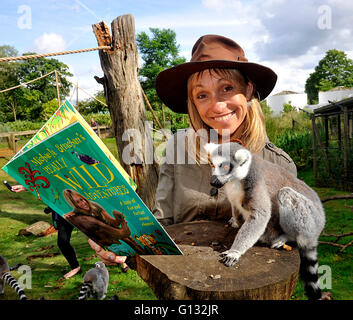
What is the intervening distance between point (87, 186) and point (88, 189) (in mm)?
16

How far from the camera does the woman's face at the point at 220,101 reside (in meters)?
1.75

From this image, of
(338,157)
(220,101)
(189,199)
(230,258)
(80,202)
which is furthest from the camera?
(338,157)

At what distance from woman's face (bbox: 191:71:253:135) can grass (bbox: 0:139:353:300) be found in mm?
2876

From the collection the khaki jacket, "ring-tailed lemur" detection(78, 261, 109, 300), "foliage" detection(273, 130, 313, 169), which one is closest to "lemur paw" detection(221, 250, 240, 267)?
the khaki jacket

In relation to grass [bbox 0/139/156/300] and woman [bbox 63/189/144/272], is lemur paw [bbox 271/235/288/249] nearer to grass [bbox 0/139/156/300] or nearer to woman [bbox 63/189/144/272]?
woman [bbox 63/189/144/272]

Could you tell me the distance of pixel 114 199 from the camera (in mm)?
1209

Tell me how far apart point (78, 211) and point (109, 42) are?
2744mm

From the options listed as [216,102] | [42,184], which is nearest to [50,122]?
[42,184]

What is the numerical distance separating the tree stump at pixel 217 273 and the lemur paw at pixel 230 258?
2cm

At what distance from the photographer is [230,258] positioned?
145cm

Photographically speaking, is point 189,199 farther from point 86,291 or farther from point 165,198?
point 86,291

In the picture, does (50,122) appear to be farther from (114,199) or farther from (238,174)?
(238,174)

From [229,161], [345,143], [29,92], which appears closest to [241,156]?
[229,161]

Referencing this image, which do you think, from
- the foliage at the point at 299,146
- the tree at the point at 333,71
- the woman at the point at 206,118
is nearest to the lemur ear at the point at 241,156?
the woman at the point at 206,118
